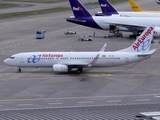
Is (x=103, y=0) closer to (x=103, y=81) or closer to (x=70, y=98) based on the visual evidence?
(x=103, y=81)

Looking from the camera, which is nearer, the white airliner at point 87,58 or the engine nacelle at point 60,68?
Result: the white airliner at point 87,58

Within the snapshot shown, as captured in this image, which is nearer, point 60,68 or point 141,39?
point 60,68

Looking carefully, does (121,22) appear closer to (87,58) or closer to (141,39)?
(141,39)

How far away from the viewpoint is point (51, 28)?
439ft

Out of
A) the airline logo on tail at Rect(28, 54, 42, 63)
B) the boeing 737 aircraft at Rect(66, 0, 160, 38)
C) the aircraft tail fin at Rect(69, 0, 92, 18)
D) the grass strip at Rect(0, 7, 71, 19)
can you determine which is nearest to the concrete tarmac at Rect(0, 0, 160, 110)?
the airline logo on tail at Rect(28, 54, 42, 63)

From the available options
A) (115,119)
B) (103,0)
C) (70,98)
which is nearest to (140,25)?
(103,0)

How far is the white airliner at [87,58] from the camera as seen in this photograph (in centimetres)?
7194

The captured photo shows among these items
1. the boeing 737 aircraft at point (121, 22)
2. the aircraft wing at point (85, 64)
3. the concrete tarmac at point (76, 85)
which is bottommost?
the concrete tarmac at point (76, 85)

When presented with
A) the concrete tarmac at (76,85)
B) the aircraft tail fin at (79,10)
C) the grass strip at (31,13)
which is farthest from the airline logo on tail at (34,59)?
the grass strip at (31,13)

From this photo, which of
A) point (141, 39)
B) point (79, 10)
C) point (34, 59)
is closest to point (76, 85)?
point (34, 59)

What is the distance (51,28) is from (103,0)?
15141mm

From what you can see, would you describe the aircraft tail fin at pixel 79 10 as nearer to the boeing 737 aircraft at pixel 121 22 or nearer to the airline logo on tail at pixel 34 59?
the boeing 737 aircraft at pixel 121 22

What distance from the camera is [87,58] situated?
72.9 m

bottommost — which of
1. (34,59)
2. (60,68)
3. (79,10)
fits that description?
(60,68)
